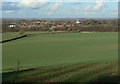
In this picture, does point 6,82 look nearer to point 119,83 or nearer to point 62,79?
point 62,79

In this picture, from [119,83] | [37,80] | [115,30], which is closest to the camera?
[119,83]

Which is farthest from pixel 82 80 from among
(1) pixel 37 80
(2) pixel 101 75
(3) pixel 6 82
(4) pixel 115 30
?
(4) pixel 115 30

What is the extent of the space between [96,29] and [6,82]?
5021cm

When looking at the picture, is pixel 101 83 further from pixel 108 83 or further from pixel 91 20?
pixel 91 20

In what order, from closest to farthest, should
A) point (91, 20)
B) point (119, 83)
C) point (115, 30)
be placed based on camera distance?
point (119, 83), point (115, 30), point (91, 20)

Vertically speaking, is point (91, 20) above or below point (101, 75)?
above

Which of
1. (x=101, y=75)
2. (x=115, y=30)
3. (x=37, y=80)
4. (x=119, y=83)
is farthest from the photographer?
(x=115, y=30)

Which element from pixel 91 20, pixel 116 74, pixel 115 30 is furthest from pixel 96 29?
pixel 116 74

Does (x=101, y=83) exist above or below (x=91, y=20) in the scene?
below

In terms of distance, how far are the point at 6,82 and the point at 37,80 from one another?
137 cm

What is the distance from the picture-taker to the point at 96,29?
5628 centimetres

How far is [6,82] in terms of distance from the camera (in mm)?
8227

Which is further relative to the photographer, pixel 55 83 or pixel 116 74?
pixel 116 74

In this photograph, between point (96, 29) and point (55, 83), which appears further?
point (96, 29)
